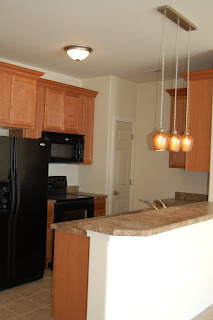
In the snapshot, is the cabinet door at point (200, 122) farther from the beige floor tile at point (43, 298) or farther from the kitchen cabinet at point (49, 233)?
the beige floor tile at point (43, 298)

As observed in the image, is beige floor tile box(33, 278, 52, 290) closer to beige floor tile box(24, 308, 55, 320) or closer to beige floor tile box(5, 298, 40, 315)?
beige floor tile box(5, 298, 40, 315)

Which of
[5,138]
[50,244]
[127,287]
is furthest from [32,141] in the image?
[127,287]

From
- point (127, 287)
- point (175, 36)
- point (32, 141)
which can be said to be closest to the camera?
point (127, 287)

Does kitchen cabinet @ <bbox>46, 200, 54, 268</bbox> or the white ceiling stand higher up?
the white ceiling

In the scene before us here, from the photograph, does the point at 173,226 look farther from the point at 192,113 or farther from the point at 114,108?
the point at 114,108

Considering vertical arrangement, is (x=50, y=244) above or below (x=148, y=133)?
below

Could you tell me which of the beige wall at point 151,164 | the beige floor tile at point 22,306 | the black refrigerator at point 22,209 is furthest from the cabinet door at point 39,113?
the beige floor tile at point 22,306

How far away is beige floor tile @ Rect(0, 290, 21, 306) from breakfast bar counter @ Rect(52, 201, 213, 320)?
0.89m

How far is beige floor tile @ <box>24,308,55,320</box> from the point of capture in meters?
3.13

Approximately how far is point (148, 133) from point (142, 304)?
3.40m

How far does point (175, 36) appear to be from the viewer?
341cm

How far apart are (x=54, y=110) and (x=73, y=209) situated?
134cm

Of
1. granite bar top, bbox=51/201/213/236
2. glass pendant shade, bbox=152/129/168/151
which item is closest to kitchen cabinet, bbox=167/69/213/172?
granite bar top, bbox=51/201/213/236

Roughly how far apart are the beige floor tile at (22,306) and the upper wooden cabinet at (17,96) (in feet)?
6.19
